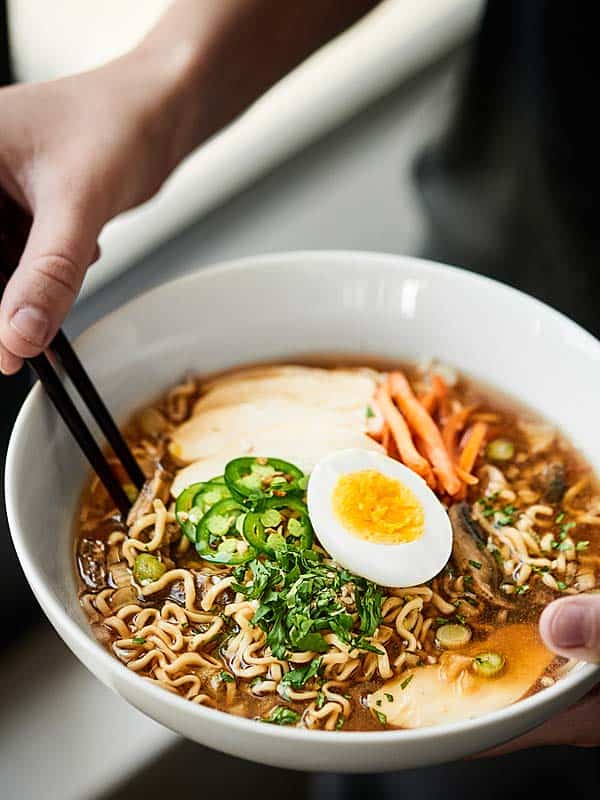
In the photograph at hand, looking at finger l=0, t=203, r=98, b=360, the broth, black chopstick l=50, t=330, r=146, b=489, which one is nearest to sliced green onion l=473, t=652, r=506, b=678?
the broth

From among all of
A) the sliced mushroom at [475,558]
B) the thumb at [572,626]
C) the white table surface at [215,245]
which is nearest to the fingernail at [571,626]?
the thumb at [572,626]

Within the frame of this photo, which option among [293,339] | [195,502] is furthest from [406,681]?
[293,339]

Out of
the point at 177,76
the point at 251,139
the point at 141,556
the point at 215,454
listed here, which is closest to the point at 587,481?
the point at 215,454

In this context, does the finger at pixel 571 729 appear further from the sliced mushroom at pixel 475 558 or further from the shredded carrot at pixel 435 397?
the shredded carrot at pixel 435 397

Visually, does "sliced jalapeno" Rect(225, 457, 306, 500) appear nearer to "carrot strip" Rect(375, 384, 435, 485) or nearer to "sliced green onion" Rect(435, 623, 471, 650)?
"carrot strip" Rect(375, 384, 435, 485)

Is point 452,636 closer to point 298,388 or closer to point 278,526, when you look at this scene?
point 278,526
